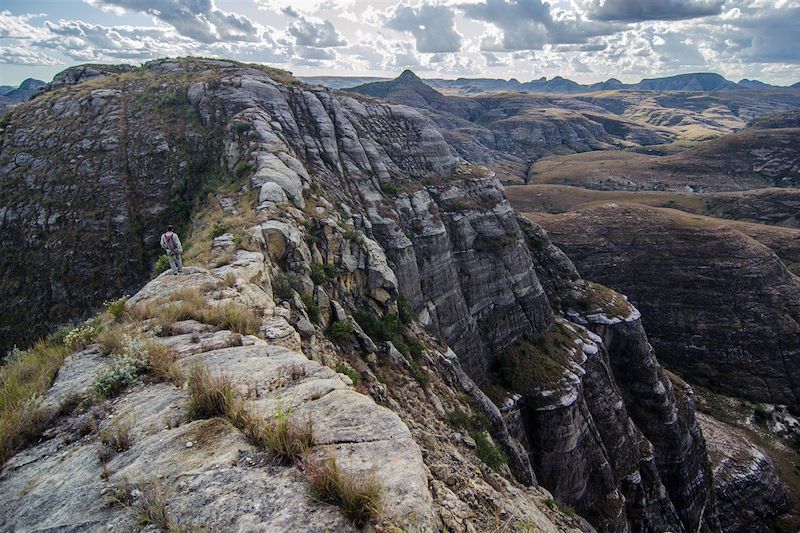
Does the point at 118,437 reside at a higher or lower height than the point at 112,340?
higher

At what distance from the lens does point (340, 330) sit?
1545 centimetres

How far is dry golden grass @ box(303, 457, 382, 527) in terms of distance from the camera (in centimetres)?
443

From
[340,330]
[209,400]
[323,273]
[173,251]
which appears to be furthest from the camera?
[323,273]

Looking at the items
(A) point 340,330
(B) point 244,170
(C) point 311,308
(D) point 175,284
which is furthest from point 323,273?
(B) point 244,170

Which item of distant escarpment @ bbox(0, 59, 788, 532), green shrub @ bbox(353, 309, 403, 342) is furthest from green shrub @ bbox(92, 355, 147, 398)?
green shrub @ bbox(353, 309, 403, 342)

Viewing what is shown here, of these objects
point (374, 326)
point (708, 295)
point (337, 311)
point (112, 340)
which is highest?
point (112, 340)

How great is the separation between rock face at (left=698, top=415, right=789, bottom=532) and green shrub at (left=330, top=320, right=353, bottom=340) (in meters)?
48.6

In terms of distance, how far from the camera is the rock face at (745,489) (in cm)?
4247

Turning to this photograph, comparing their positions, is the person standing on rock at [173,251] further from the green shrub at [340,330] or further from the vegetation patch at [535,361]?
the vegetation patch at [535,361]

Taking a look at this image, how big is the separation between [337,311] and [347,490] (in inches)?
484

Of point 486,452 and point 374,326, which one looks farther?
point 374,326

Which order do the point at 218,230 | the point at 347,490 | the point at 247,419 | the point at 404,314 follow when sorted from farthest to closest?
the point at 404,314 → the point at 218,230 → the point at 247,419 → the point at 347,490

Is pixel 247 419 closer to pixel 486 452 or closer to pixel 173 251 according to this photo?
pixel 173 251

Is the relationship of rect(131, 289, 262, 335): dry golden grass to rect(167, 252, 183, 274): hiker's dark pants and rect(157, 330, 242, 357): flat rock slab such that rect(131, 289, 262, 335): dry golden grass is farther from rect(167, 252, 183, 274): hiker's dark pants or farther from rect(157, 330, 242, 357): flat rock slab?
rect(167, 252, 183, 274): hiker's dark pants
